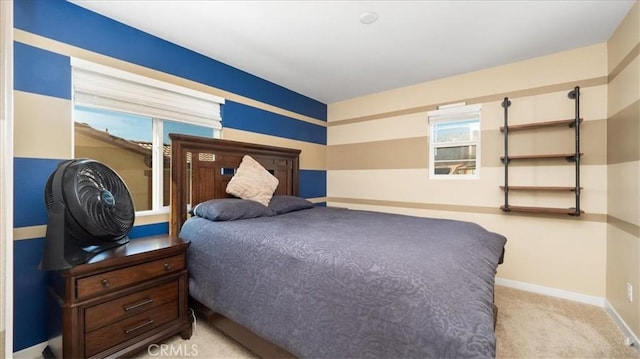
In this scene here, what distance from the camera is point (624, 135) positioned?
6.81ft

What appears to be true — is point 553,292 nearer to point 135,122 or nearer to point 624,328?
point 624,328

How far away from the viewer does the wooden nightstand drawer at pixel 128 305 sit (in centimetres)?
150

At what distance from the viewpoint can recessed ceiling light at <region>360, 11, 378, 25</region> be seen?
203 cm

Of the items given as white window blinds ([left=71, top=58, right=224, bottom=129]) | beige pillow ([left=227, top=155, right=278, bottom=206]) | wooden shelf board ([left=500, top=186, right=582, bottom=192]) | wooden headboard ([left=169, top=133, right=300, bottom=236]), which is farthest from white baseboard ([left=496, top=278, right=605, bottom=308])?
white window blinds ([left=71, top=58, right=224, bottom=129])

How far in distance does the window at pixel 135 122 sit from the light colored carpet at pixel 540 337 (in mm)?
1245


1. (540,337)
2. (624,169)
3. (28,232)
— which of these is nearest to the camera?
(28,232)

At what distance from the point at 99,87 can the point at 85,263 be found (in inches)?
54.6

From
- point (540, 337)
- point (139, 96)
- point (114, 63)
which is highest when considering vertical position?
point (114, 63)

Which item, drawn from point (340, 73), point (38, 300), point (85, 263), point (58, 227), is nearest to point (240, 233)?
point (85, 263)

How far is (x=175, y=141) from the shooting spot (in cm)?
240

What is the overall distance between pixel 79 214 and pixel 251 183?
1.49 metres

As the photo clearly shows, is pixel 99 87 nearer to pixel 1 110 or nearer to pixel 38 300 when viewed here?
pixel 1 110

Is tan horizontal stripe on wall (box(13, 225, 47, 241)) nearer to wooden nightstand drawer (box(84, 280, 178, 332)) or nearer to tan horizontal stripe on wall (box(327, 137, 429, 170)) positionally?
wooden nightstand drawer (box(84, 280, 178, 332))

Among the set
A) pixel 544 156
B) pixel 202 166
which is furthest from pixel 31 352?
pixel 544 156
